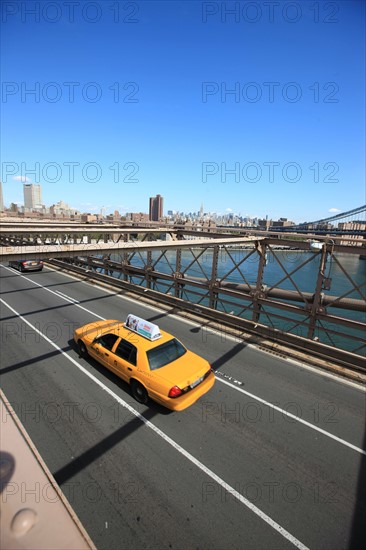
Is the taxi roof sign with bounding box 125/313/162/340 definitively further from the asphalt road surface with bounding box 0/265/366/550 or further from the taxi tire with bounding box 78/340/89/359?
the taxi tire with bounding box 78/340/89/359

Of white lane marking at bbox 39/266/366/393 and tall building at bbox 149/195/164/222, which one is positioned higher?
tall building at bbox 149/195/164/222

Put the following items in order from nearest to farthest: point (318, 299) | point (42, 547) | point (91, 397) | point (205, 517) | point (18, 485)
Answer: point (42, 547), point (18, 485), point (205, 517), point (91, 397), point (318, 299)

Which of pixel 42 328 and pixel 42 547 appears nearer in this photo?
pixel 42 547

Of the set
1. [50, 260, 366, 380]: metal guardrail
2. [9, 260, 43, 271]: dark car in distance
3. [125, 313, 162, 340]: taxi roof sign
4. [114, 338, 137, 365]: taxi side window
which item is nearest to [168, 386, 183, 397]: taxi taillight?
[114, 338, 137, 365]: taxi side window

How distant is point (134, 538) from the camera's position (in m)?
3.81

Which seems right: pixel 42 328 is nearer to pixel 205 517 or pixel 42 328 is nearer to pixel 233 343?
pixel 233 343

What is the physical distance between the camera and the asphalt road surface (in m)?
3.98

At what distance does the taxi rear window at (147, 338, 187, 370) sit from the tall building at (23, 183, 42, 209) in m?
101

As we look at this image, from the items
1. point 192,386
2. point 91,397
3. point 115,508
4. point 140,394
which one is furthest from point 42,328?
point 115,508

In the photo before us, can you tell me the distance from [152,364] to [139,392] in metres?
0.77

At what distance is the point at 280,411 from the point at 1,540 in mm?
5894

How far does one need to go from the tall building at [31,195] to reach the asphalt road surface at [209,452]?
327 ft

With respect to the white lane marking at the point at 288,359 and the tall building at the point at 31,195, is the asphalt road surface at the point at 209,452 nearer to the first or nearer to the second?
the white lane marking at the point at 288,359

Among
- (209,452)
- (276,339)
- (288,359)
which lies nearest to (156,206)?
(276,339)
